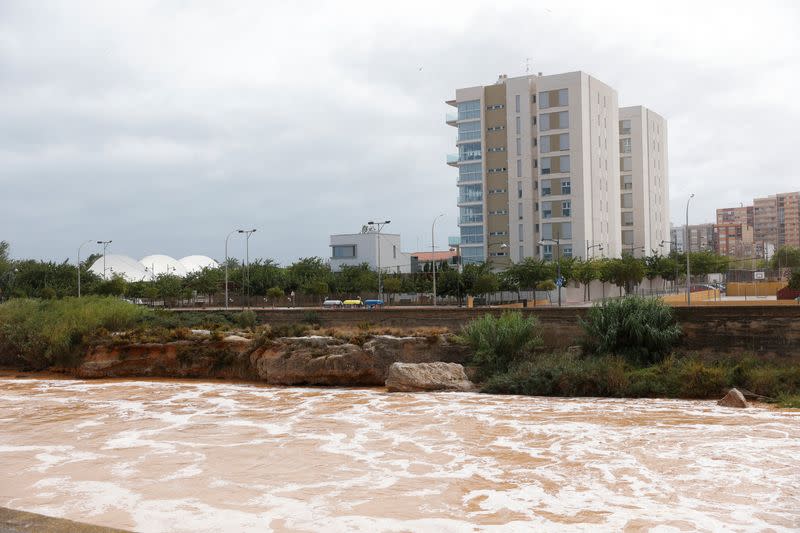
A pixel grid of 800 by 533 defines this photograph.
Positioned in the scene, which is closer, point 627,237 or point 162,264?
point 627,237

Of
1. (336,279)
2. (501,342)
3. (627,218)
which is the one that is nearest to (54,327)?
(501,342)

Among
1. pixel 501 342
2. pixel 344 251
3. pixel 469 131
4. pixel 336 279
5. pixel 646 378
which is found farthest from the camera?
pixel 344 251

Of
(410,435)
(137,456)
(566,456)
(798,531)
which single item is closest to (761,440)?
(566,456)

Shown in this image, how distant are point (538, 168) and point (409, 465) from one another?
241 feet

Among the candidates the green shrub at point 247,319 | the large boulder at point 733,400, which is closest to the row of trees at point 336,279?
the green shrub at point 247,319

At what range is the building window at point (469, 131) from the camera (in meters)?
91.4

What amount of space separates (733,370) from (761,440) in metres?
8.34

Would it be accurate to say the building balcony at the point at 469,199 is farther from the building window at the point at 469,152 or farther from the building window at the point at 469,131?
the building window at the point at 469,131

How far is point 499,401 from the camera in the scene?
88.8 ft

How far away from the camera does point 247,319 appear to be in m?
41.9

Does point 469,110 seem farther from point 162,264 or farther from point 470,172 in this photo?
point 162,264

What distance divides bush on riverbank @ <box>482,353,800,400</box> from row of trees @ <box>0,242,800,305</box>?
3553cm

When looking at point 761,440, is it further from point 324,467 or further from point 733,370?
point 324,467

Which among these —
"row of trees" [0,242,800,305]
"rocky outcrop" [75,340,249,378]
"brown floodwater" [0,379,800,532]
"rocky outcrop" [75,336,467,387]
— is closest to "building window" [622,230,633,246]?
"row of trees" [0,242,800,305]
